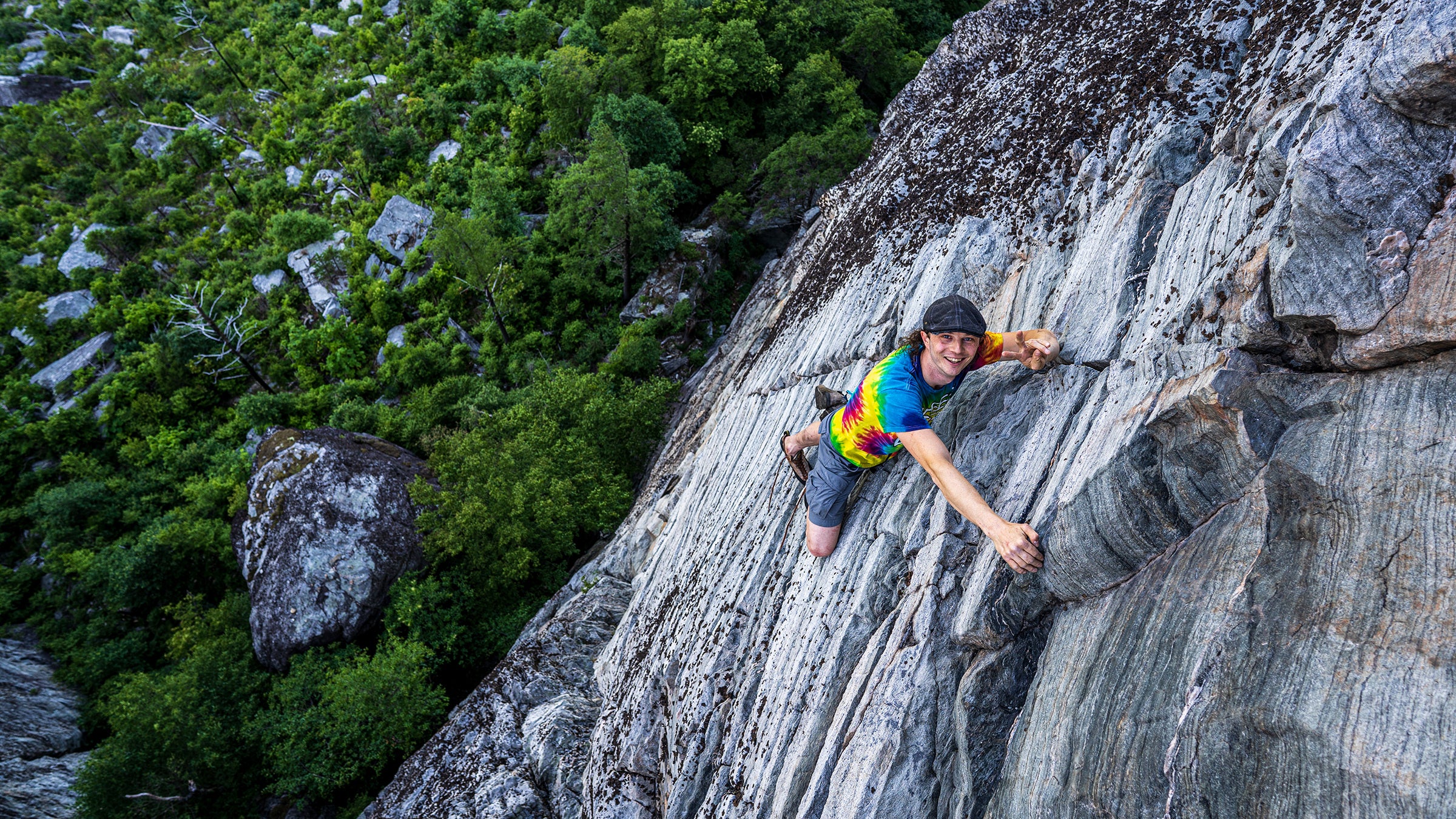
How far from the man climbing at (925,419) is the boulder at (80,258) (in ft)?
209

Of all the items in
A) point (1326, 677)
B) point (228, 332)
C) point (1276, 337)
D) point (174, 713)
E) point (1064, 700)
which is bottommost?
point (1064, 700)

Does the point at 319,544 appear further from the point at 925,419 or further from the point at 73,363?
the point at 73,363

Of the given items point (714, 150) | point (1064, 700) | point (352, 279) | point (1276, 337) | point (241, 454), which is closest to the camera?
point (1276, 337)

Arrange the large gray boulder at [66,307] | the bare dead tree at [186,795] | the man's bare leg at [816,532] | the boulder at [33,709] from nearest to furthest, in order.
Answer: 1. the man's bare leg at [816,532]
2. the bare dead tree at [186,795]
3. the boulder at [33,709]
4. the large gray boulder at [66,307]

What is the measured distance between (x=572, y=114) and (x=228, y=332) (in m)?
26.7

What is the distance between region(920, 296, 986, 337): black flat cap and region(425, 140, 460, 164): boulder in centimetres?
4777

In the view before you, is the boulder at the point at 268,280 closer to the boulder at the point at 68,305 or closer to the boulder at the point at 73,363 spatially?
the boulder at the point at 73,363

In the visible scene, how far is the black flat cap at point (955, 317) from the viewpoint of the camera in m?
6.64

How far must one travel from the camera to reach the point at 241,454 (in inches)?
1419

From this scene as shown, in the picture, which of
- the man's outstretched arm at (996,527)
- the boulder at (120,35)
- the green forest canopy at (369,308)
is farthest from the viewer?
the boulder at (120,35)

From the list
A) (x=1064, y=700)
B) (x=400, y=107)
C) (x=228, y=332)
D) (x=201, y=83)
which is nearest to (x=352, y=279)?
(x=228, y=332)

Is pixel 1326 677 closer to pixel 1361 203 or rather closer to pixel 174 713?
pixel 1361 203

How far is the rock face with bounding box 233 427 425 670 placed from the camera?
25.3 meters

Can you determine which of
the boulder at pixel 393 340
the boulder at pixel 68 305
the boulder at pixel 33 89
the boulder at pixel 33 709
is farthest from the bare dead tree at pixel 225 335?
the boulder at pixel 33 89
